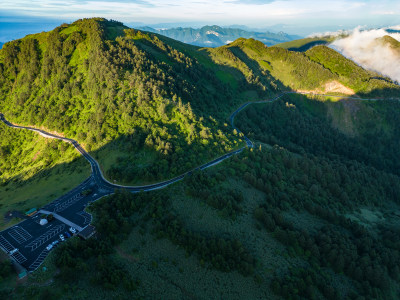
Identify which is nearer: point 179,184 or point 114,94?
point 179,184

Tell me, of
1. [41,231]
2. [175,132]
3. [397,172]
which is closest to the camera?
[41,231]

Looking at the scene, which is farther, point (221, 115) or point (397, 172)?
point (397, 172)

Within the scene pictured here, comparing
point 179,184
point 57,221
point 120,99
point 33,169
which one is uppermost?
point 120,99

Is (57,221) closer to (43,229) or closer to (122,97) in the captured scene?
(43,229)

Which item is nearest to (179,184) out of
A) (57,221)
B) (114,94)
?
(57,221)

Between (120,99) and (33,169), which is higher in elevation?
(120,99)

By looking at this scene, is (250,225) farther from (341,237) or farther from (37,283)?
(37,283)

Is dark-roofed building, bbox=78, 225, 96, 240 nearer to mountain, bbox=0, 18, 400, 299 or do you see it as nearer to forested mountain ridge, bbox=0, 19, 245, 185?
mountain, bbox=0, 18, 400, 299

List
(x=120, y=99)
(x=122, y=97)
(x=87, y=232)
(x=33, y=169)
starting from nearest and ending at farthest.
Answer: (x=87, y=232) < (x=33, y=169) < (x=120, y=99) < (x=122, y=97)

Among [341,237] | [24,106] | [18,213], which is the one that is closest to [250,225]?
[341,237]
